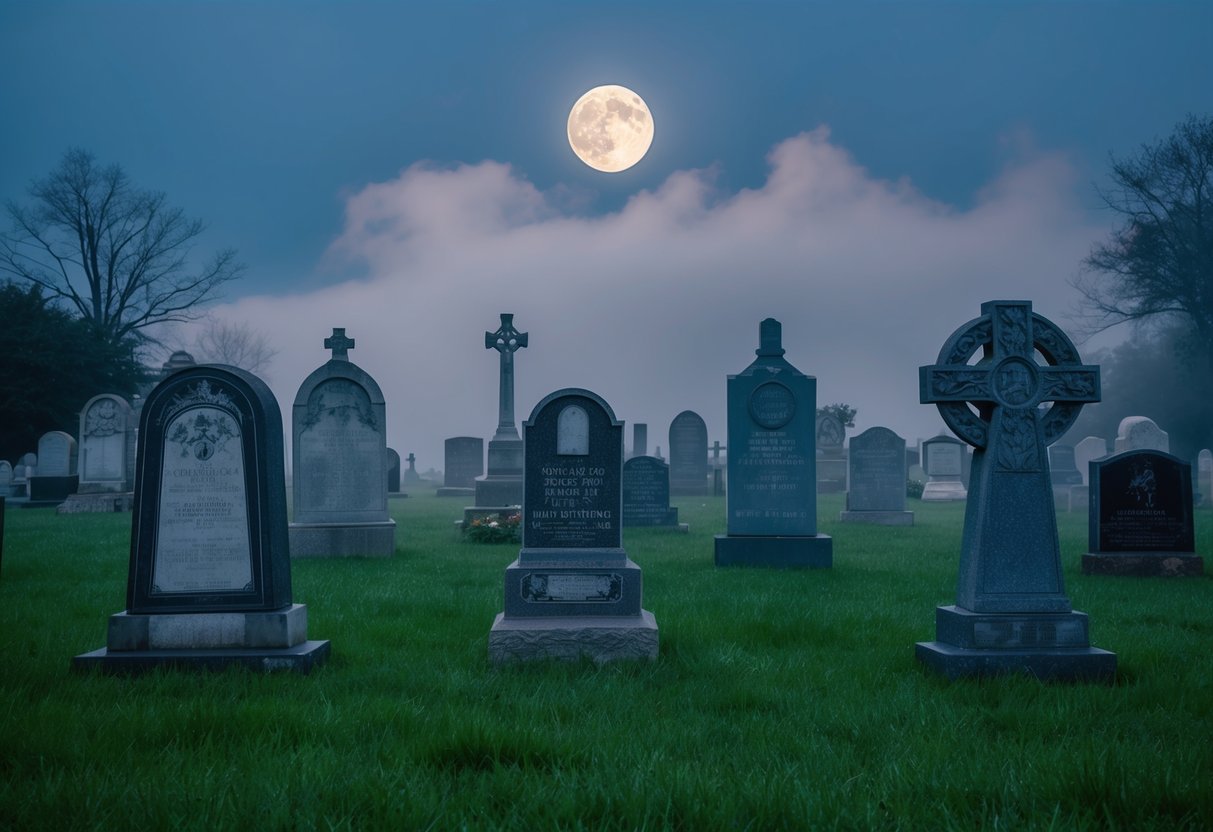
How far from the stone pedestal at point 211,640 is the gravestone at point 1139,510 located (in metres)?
9.37

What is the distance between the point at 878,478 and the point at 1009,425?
13598 millimetres

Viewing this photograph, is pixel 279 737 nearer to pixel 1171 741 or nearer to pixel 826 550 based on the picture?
pixel 1171 741

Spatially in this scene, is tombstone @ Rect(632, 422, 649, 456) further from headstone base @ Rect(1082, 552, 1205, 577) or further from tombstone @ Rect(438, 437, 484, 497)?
headstone base @ Rect(1082, 552, 1205, 577)

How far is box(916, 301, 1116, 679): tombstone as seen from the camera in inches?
214

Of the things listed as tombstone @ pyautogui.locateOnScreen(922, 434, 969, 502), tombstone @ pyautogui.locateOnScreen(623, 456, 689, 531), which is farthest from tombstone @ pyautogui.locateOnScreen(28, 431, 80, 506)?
tombstone @ pyautogui.locateOnScreen(922, 434, 969, 502)

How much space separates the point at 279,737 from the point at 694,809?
77.0 inches

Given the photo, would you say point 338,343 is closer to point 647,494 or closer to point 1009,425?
point 647,494

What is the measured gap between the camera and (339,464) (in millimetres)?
12328

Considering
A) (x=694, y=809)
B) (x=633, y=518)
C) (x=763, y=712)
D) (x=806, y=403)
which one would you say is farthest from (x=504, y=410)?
(x=694, y=809)

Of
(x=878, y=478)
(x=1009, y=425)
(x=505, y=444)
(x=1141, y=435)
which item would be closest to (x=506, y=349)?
(x=505, y=444)

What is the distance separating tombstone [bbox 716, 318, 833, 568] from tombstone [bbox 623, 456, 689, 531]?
5804 millimetres

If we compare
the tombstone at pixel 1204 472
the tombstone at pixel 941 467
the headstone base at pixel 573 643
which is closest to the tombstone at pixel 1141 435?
the tombstone at pixel 941 467

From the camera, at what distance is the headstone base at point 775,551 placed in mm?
11273

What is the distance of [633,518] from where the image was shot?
1750 centimetres
